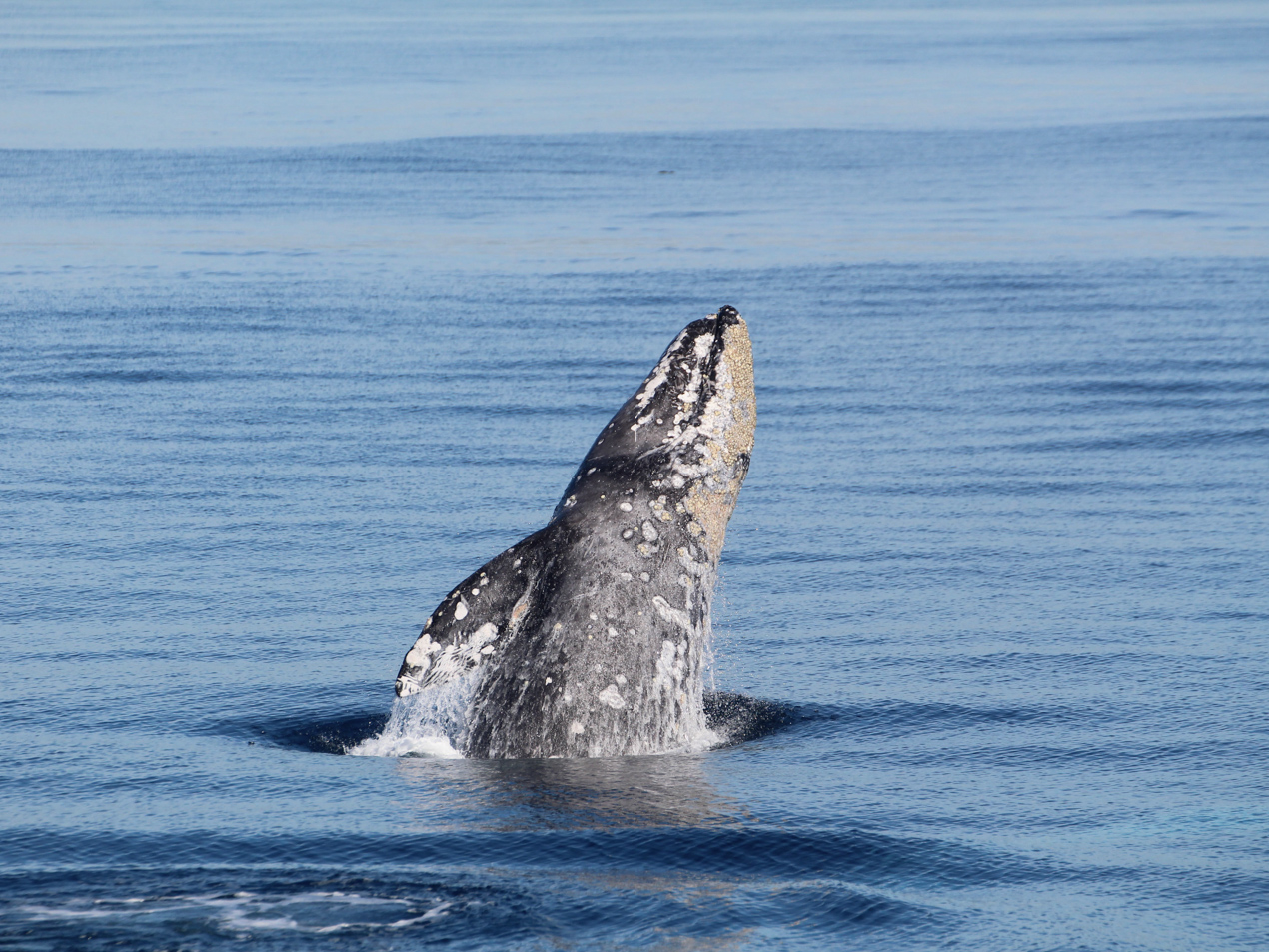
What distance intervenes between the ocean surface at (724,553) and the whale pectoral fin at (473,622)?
503 mm

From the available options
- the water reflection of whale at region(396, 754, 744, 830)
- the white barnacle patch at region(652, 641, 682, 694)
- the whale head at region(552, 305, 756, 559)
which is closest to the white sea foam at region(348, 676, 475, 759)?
the water reflection of whale at region(396, 754, 744, 830)

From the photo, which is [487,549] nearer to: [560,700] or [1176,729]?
[560,700]

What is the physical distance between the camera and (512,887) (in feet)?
21.6

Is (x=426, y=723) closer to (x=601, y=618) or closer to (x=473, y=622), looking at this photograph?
(x=473, y=622)

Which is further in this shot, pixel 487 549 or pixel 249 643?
pixel 487 549

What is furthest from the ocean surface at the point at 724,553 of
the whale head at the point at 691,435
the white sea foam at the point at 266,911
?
the whale head at the point at 691,435

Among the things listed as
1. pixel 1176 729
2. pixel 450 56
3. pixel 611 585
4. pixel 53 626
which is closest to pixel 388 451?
pixel 53 626

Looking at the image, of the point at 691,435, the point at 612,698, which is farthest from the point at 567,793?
the point at 691,435

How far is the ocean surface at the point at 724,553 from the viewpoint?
684cm

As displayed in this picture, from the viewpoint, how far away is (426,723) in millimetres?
9203

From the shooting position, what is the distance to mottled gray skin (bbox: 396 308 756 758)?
29.2 ft

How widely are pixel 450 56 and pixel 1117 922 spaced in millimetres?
78527

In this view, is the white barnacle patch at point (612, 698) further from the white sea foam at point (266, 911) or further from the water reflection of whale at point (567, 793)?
the white sea foam at point (266, 911)

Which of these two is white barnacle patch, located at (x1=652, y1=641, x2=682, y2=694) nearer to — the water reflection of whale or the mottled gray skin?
the mottled gray skin
